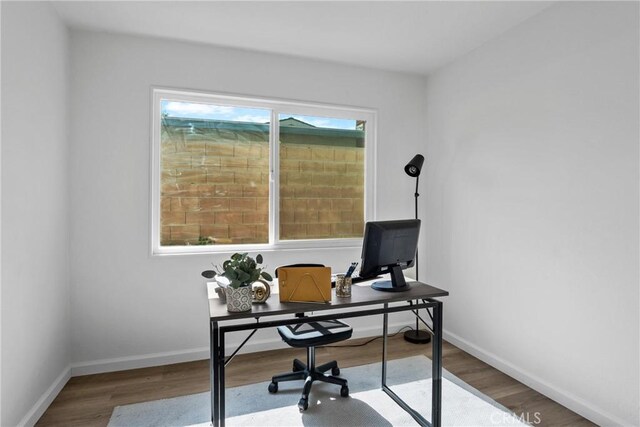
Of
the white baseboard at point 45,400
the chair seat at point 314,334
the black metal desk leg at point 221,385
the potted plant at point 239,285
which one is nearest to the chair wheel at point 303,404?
the chair seat at point 314,334

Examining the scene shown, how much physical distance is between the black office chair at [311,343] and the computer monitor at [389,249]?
0.42 m

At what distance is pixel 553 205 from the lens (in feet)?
7.64

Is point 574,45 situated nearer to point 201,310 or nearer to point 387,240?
point 387,240

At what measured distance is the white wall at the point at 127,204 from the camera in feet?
8.66

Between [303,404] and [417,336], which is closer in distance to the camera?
[303,404]

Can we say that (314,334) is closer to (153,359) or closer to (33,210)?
(153,359)

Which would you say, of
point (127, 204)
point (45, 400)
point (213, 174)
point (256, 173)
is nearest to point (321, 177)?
point (256, 173)

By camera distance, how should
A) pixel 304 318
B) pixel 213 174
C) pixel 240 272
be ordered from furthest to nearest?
pixel 213 174
pixel 304 318
pixel 240 272

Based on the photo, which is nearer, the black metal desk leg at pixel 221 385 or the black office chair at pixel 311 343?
the black metal desk leg at pixel 221 385

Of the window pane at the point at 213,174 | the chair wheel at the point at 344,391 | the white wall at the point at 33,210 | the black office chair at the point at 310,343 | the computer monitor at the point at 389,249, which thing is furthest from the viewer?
the window pane at the point at 213,174

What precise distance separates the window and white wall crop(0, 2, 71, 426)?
652 millimetres

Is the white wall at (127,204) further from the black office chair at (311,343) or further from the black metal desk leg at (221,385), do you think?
the black metal desk leg at (221,385)

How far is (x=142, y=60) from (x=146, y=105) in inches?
13.9

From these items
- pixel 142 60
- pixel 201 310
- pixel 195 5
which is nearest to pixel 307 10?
pixel 195 5
